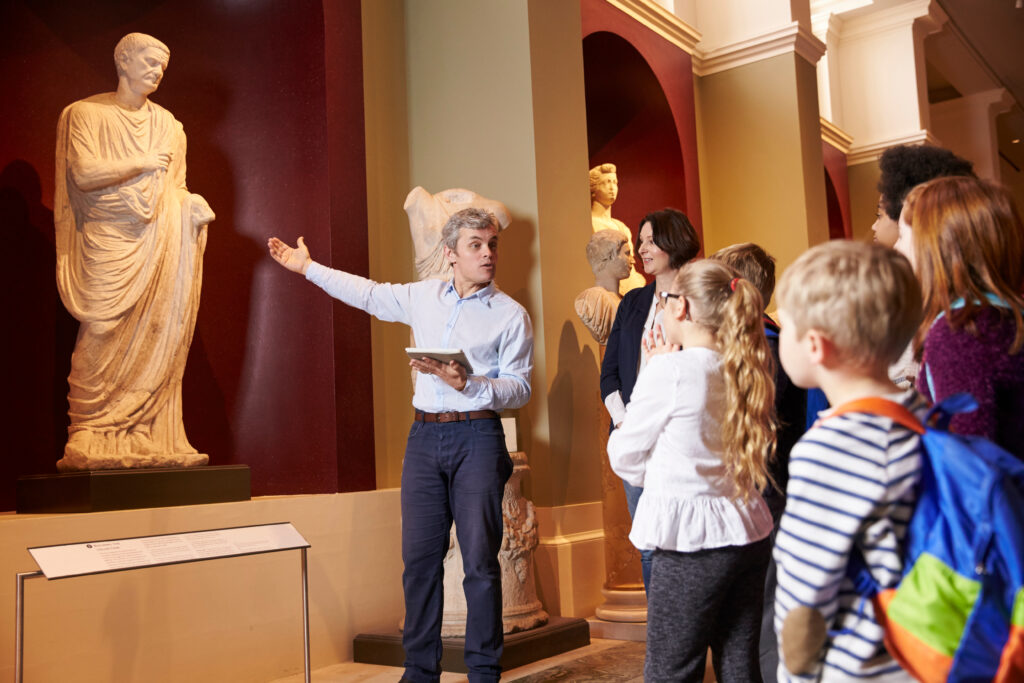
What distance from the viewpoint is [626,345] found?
3.96 metres

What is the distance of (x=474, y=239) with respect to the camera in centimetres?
353

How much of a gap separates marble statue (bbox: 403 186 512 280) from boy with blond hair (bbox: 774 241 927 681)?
3.31m

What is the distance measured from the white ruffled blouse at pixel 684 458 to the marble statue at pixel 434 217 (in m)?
2.58

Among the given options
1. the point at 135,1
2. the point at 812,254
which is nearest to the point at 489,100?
the point at 135,1

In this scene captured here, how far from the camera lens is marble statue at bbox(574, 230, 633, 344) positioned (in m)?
4.92

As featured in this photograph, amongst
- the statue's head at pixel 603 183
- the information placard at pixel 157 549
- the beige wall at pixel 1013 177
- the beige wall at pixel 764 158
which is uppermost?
the beige wall at pixel 1013 177

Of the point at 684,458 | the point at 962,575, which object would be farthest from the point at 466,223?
the point at 962,575

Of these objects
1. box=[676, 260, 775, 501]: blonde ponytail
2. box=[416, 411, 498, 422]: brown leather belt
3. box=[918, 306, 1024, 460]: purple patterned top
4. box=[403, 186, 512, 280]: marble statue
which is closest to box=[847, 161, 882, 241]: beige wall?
box=[403, 186, 512, 280]: marble statue

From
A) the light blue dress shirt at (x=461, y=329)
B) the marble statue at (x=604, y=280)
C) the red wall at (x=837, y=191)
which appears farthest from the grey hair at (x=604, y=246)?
the red wall at (x=837, y=191)

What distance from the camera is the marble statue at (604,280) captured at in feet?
16.1

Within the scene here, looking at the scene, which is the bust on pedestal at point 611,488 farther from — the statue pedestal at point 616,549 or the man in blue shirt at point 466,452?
the man in blue shirt at point 466,452

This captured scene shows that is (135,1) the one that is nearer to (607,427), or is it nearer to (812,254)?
(607,427)

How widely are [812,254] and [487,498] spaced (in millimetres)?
2095

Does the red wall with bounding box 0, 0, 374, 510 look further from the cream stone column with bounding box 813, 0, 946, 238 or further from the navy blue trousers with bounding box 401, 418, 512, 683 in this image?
the cream stone column with bounding box 813, 0, 946, 238
